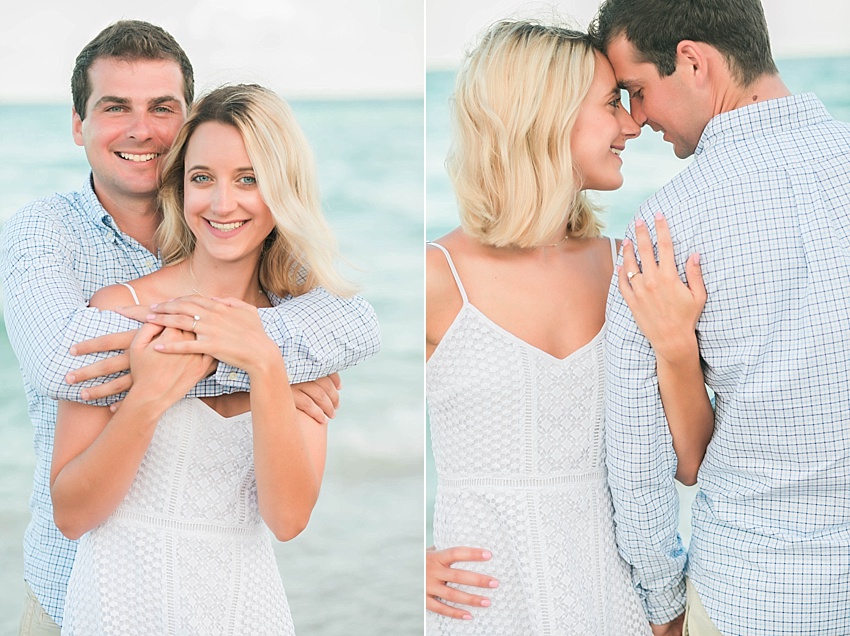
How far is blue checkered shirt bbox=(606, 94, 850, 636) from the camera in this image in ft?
5.81

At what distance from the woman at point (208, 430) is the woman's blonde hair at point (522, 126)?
37 centimetres

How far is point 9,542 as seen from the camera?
3.34 metres

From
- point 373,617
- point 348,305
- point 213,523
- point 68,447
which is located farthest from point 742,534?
point 373,617

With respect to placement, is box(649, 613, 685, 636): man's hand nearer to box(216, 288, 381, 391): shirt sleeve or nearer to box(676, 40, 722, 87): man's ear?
box(216, 288, 381, 391): shirt sleeve

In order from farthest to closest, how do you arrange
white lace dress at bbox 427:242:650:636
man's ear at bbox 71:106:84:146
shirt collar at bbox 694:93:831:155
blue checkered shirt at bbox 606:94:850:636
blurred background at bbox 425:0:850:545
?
blurred background at bbox 425:0:850:545, man's ear at bbox 71:106:84:146, white lace dress at bbox 427:242:650:636, shirt collar at bbox 694:93:831:155, blue checkered shirt at bbox 606:94:850:636

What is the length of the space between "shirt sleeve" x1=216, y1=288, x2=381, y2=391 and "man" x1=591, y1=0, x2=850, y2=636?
532 mm

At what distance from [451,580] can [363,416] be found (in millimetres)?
1930

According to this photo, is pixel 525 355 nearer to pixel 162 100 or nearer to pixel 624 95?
pixel 162 100

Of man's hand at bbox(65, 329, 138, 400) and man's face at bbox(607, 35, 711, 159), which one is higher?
man's face at bbox(607, 35, 711, 159)

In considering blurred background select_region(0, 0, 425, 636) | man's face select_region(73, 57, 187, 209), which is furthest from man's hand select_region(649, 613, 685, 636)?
blurred background select_region(0, 0, 425, 636)

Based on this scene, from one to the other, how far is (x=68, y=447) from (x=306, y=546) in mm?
2251

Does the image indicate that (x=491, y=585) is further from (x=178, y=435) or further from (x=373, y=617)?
(x=373, y=617)

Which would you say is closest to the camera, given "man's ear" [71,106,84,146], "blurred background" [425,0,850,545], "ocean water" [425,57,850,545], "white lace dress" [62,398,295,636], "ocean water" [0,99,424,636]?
"white lace dress" [62,398,295,636]

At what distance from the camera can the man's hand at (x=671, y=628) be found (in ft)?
7.07
